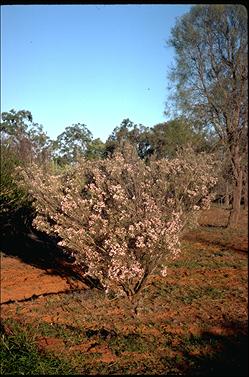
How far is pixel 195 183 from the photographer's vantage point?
8.54 meters

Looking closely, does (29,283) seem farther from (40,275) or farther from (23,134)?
(23,134)

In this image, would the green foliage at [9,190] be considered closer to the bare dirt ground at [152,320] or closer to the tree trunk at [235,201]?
the bare dirt ground at [152,320]

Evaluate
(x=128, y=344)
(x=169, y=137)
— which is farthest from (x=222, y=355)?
(x=169, y=137)

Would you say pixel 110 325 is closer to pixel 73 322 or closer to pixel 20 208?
pixel 73 322

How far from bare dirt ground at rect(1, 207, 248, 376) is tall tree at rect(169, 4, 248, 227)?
8.38m

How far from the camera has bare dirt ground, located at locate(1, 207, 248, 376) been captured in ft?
19.2

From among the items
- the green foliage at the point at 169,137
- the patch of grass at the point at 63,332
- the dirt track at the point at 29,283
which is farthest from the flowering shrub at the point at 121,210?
the green foliage at the point at 169,137

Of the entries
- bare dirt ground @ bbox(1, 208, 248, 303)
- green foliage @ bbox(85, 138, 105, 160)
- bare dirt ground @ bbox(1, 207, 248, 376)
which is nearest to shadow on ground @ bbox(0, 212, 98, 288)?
bare dirt ground @ bbox(1, 208, 248, 303)

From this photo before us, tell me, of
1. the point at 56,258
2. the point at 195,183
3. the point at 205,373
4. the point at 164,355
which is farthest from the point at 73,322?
the point at 56,258

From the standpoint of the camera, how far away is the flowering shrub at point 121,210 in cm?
728

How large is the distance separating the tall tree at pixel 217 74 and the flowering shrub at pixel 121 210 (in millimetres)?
10904

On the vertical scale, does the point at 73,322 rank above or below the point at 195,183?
below

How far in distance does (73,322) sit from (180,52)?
16.0m

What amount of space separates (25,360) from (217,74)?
55.2 feet
